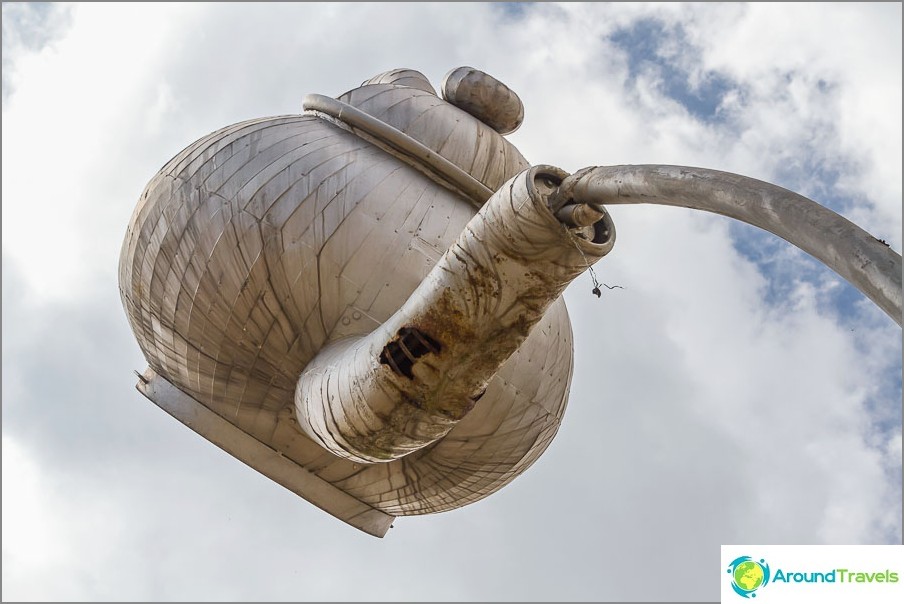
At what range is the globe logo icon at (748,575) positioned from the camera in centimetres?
1175

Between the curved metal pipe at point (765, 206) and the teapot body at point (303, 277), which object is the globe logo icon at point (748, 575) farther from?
the curved metal pipe at point (765, 206)

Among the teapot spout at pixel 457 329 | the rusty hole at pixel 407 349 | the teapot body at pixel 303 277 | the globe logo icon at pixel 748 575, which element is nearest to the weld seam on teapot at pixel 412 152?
the teapot body at pixel 303 277

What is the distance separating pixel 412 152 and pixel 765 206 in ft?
28.4

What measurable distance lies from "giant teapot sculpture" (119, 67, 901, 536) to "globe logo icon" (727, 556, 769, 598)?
3465 millimetres

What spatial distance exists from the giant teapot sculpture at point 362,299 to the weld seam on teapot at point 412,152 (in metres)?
0.02

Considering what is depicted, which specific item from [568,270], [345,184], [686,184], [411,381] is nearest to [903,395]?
[686,184]

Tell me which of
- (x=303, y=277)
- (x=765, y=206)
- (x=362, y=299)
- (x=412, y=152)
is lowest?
(x=765, y=206)

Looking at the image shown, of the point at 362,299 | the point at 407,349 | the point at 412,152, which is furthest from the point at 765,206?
the point at 412,152

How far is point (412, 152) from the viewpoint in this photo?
49.7ft

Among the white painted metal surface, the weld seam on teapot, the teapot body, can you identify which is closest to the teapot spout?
the white painted metal surface

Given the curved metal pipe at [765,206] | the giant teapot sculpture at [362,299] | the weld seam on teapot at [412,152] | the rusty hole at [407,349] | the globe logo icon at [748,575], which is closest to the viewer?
the curved metal pipe at [765,206]

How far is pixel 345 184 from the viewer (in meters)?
14.2

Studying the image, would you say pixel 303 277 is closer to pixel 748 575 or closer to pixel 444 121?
pixel 444 121

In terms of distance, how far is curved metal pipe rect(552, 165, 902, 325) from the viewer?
6000 mm
